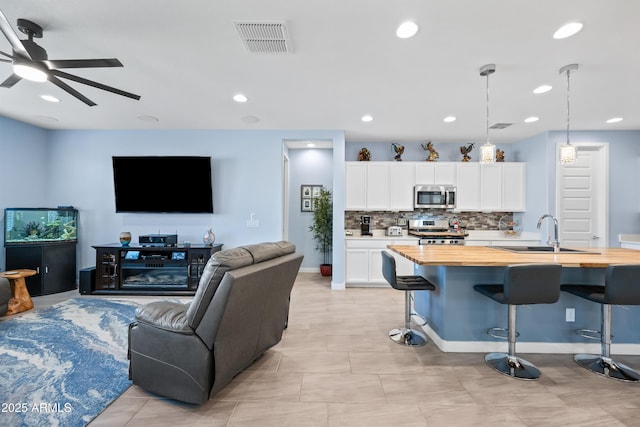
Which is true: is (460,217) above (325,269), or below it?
above

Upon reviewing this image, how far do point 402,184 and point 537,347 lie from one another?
10.6ft

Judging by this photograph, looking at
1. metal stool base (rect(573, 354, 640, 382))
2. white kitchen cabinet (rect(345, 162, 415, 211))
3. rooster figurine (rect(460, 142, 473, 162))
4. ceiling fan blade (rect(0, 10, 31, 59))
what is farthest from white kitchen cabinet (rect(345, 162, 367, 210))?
ceiling fan blade (rect(0, 10, 31, 59))

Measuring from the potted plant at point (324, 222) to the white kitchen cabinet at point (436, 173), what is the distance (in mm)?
1709

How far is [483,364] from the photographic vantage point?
8.15 feet

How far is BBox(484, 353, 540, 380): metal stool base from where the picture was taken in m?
2.29

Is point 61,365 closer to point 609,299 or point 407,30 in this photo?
point 407,30

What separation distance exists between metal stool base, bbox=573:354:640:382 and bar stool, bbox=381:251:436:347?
128 cm

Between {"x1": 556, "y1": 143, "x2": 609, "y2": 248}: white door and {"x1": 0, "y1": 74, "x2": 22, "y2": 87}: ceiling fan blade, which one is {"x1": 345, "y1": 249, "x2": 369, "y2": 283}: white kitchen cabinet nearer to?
{"x1": 556, "y1": 143, "x2": 609, "y2": 248}: white door

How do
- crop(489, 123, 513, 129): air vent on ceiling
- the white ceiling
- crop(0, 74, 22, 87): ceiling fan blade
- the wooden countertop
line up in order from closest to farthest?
the white ceiling, the wooden countertop, crop(0, 74, 22, 87): ceiling fan blade, crop(489, 123, 513, 129): air vent on ceiling

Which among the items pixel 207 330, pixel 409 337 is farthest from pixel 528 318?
pixel 207 330

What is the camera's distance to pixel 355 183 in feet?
17.6

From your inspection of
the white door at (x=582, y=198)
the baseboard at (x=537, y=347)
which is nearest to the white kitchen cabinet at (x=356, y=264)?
the baseboard at (x=537, y=347)

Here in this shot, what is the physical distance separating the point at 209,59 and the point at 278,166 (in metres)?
2.36

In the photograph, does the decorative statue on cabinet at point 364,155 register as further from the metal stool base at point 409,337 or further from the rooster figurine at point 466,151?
the metal stool base at point 409,337
